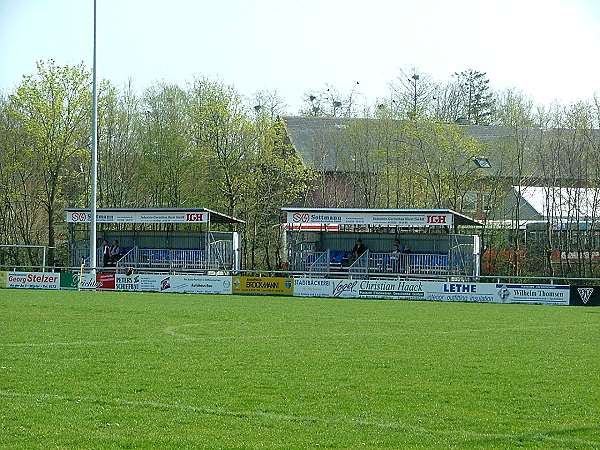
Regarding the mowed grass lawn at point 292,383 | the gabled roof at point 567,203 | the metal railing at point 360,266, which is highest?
the gabled roof at point 567,203

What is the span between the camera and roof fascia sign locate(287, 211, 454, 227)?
141 ft

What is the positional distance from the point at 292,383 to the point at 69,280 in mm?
29725

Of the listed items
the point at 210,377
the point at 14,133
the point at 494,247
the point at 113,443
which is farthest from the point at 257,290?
the point at 113,443

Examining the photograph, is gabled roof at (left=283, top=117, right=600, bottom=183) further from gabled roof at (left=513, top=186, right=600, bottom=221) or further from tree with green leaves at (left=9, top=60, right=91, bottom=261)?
tree with green leaves at (left=9, top=60, right=91, bottom=261)

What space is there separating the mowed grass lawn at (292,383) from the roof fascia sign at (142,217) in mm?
19845

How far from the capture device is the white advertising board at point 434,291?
37.6 metres

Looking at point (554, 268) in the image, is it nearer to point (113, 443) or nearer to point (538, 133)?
point (538, 133)

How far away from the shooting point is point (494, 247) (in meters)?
55.2

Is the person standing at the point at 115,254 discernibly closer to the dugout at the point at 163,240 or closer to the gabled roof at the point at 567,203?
the dugout at the point at 163,240

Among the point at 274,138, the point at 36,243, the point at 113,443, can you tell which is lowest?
the point at 113,443

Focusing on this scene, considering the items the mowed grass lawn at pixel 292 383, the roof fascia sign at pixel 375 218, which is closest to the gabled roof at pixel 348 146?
the roof fascia sign at pixel 375 218

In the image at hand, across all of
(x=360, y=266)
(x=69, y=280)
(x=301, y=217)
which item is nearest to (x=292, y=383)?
(x=69, y=280)

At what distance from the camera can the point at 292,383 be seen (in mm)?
13992

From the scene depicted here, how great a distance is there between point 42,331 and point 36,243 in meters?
40.6
